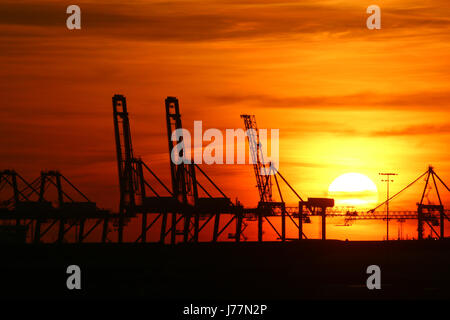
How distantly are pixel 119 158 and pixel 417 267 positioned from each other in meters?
35.5

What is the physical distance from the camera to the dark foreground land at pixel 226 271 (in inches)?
1960

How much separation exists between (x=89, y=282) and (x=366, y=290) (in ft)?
55.0

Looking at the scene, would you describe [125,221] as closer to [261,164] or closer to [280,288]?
[261,164]

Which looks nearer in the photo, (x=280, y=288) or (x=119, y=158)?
(x=280, y=288)

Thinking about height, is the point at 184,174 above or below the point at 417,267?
above

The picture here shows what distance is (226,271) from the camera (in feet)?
210

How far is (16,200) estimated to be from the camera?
105 m

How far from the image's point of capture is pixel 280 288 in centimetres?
5250

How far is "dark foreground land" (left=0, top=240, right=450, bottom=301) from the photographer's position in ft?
163
